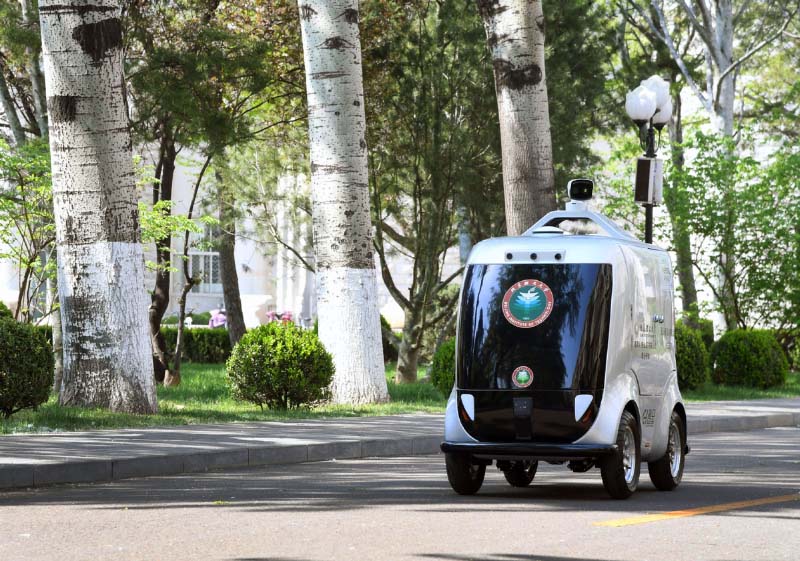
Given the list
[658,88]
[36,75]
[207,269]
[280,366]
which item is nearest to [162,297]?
[36,75]

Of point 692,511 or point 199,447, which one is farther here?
point 199,447

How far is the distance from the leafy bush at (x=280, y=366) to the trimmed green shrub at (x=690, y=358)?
8.13m

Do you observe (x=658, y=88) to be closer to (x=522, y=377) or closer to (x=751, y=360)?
(x=751, y=360)

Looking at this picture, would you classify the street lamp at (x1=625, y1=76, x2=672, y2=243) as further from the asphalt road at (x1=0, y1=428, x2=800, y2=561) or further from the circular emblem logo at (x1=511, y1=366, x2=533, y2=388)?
the circular emblem logo at (x1=511, y1=366, x2=533, y2=388)

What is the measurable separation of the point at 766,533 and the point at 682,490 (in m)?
2.63

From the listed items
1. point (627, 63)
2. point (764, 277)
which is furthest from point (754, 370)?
point (627, 63)

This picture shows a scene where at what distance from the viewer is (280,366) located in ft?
54.8

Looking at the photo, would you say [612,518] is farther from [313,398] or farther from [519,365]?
[313,398]

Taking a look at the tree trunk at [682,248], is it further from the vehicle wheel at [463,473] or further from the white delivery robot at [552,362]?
the vehicle wheel at [463,473]

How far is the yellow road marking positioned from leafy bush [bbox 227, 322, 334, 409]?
7873 millimetres

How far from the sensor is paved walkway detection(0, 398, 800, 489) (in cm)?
1073

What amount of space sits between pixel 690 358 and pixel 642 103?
5303 mm

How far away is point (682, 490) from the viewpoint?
1061 cm

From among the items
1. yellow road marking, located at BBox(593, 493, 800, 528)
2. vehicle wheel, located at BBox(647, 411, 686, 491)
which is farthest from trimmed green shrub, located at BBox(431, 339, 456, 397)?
yellow road marking, located at BBox(593, 493, 800, 528)
